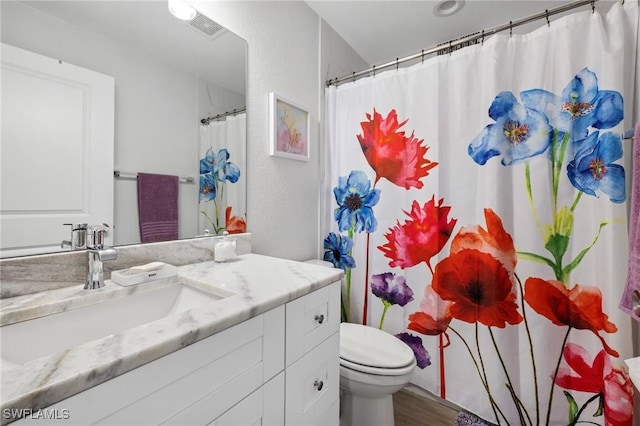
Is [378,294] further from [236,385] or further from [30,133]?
[30,133]

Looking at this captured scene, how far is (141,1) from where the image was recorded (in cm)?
100

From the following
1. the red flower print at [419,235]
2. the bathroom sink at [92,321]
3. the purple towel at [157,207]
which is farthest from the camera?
the red flower print at [419,235]

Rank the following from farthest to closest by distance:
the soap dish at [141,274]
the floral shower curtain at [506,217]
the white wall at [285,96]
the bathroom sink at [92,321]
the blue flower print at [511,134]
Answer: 1. the white wall at [285,96]
2. the blue flower print at [511,134]
3. the floral shower curtain at [506,217]
4. the soap dish at [141,274]
5. the bathroom sink at [92,321]

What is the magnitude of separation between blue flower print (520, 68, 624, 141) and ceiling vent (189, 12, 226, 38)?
1423 mm

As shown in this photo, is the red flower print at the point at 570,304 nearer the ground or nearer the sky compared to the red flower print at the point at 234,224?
nearer the ground

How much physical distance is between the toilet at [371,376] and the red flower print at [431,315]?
0.85ft

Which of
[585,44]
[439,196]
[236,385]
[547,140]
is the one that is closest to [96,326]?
[236,385]

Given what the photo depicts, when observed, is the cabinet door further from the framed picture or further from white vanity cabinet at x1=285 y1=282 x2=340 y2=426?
the framed picture

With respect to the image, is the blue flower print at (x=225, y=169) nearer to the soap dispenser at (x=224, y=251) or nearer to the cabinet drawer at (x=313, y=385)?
the soap dispenser at (x=224, y=251)

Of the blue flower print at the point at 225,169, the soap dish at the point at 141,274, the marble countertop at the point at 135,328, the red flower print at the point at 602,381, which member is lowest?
the red flower print at the point at 602,381

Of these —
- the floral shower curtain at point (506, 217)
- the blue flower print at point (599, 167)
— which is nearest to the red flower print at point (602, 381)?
the floral shower curtain at point (506, 217)

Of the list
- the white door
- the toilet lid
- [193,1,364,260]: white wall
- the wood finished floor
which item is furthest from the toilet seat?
the white door

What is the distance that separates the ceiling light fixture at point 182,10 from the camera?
1.08 m

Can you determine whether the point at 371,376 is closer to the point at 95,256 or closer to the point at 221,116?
the point at 95,256
